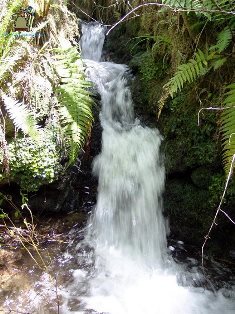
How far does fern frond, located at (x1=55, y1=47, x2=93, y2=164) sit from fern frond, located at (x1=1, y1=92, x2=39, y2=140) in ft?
1.32

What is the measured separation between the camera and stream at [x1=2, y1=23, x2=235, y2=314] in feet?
10.8

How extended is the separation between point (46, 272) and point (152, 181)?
5.63 feet

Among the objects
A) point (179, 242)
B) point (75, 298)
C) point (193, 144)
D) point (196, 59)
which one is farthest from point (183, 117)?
point (75, 298)

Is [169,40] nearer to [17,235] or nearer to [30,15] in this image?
[30,15]

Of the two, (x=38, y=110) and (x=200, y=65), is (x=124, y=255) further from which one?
(x=200, y=65)

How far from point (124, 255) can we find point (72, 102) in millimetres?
1949

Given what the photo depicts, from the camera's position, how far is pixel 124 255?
3.93 meters

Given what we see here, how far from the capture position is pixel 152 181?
4277mm

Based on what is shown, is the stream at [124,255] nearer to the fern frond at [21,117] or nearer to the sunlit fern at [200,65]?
the sunlit fern at [200,65]

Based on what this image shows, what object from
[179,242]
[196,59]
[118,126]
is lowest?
[179,242]

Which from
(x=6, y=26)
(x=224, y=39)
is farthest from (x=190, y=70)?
(x=6, y=26)

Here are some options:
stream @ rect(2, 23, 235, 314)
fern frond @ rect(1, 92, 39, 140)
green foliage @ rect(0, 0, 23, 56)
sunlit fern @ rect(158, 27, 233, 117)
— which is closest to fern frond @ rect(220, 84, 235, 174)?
sunlit fern @ rect(158, 27, 233, 117)

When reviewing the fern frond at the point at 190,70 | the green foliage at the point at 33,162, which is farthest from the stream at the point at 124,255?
the fern frond at the point at 190,70

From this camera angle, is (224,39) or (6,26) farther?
(6,26)
